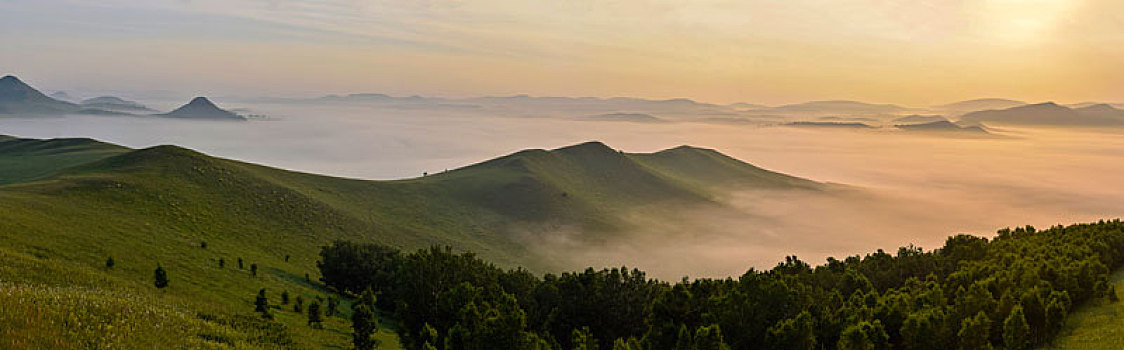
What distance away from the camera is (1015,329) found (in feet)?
119

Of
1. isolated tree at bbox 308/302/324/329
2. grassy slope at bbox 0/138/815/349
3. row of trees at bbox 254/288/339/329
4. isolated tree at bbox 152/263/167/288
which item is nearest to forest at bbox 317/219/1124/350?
isolated tree at bbox 308/302/324/329

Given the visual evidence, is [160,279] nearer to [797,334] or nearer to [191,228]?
[191,228]

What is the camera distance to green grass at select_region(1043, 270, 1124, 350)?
37531 millimetres

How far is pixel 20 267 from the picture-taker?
32688 mm

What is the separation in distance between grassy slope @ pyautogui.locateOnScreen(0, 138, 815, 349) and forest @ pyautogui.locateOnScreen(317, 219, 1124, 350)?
9.15 metres

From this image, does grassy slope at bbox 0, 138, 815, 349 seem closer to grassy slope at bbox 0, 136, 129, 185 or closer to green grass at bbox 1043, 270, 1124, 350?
grassy slope at bbox 0, 136, 129, 185

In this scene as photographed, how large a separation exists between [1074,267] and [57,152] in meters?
247

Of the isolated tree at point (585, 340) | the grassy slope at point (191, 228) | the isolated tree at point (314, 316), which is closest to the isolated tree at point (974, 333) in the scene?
the isolated tree at point (585, 340)

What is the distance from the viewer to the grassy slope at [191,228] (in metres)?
30.2

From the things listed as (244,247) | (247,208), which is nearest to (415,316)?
(244,247)

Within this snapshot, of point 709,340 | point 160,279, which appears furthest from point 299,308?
point 709,340

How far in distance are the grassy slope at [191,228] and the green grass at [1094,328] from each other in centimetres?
4974

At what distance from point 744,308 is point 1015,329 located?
1644cm

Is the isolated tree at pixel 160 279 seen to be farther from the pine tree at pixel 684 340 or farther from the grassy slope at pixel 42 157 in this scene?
the grassy slope at pixel 42 157
